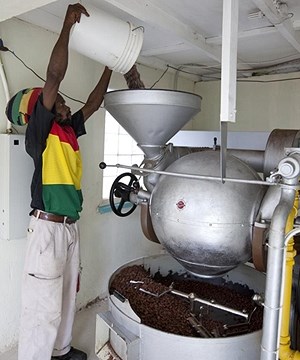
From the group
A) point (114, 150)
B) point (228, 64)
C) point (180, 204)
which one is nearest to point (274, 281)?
point (180, 204)

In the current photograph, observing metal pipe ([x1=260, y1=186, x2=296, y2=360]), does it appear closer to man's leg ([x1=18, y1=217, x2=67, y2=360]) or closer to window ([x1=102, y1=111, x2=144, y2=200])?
man's leg ([x1=18, y1=217, x2=67, y2=360])

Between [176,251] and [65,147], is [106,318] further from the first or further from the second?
[65,147]

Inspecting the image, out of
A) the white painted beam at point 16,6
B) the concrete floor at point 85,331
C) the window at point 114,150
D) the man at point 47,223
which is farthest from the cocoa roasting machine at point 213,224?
the window at point 114,150

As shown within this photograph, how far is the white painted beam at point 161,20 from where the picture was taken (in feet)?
4.67

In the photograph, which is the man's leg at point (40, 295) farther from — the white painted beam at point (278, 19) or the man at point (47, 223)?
the white painted beam at point (278, 19)

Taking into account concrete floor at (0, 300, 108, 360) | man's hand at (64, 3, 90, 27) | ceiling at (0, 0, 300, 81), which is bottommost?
concrete floor at (0, 300, 108, 360)

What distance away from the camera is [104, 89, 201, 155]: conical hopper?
1466 millimetres

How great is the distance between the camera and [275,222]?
1.10 m

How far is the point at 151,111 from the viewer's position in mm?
1488

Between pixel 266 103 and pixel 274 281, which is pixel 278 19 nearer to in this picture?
pixel 274 281

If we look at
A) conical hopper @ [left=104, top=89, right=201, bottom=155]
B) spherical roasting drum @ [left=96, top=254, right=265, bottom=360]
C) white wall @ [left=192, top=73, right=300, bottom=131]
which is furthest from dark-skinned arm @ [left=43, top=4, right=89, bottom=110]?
white wall @ [left=192, top=73, right=300, bottom=131]

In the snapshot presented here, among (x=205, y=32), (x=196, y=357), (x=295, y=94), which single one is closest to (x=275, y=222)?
(x=196, y=357)

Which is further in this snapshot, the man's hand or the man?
the man

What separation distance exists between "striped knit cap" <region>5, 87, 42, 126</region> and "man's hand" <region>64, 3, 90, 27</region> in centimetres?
42
